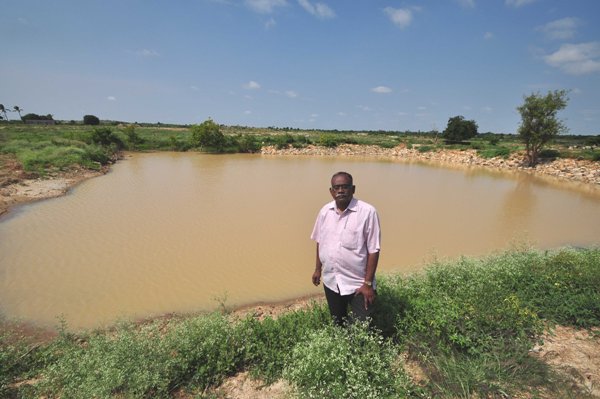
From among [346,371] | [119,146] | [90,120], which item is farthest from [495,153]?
[90,120]

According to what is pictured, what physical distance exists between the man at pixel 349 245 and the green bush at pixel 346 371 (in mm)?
374

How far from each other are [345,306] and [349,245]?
2.93 feet

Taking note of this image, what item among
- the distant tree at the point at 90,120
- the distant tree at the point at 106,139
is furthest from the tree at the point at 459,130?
the distant tree at the point at 90,120

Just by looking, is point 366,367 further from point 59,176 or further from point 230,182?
point 59,176

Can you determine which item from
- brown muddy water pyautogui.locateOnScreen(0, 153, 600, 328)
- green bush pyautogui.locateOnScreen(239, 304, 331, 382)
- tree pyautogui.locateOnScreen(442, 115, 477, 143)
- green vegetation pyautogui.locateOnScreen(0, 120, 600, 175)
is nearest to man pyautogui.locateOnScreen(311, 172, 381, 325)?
green bush pyautogui.locateOnScreen(239, 304, 331, 382)

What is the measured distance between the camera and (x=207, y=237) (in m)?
8.54

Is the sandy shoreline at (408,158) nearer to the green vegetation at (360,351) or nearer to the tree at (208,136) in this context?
the green vegetation at (360,351)

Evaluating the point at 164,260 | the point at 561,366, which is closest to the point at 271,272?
the point at 164,260

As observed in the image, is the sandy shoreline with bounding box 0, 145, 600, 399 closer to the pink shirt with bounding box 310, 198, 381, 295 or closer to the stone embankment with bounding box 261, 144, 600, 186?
the stone embankment with bounding box 261, 144, 600, 186

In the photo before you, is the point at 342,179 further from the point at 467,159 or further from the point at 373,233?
the point at 467,159

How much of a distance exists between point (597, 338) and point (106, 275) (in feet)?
27.7

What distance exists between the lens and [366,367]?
2.71m

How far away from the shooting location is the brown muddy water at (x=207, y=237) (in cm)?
563

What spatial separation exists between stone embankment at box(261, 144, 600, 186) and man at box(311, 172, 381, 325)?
2606 centimetres
